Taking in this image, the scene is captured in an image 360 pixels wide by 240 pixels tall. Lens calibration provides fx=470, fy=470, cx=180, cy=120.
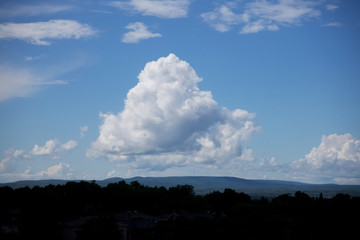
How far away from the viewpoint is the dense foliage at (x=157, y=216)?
7075 cm

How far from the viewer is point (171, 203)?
13700cm

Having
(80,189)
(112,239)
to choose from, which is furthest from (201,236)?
(80,189)

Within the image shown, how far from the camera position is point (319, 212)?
10350 centimetres

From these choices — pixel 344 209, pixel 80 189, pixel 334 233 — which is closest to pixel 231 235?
pixel 334 233

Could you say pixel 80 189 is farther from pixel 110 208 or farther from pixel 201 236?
pixel 201 236

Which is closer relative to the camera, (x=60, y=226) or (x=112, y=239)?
(x=112, y=239)

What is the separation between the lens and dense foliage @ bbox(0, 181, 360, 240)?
70.8m

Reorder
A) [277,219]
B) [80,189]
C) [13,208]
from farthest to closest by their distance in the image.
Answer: [80,189]
[13,208]
[277,219]

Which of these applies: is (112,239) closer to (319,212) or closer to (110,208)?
(319,212)

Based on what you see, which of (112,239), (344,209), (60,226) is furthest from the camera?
(344,209)

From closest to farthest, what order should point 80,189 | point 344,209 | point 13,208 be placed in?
point 344,209, point 13,208, point 80,189

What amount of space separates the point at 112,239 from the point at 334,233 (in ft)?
144

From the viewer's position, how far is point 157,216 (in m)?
117

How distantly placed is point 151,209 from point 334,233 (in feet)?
196
